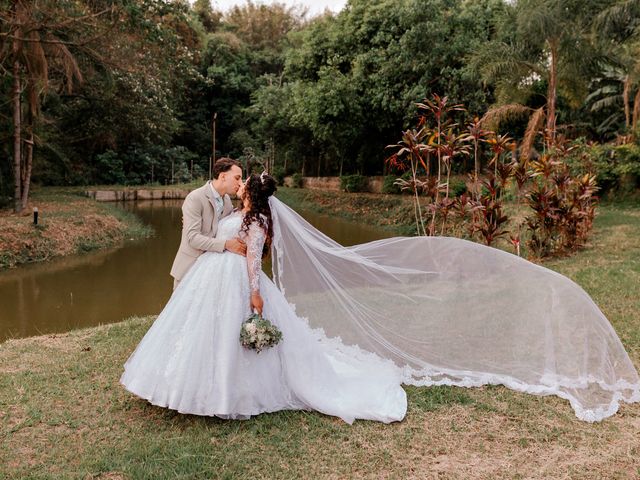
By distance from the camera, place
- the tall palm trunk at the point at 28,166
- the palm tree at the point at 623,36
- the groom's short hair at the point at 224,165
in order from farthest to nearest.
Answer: the palm tree at the point at 623,36
the tall palm trunk at the point at 28,166
the groom's short hair at the point at 224,165

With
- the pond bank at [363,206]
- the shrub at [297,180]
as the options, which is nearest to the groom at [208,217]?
the pond bank at [363,206]

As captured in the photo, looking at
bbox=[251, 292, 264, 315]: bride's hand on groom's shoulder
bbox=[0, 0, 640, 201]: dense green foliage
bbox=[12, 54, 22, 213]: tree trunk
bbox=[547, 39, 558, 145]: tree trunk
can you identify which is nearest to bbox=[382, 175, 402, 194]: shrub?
bbox=[0, 0, 640, 201]: dense green foliage

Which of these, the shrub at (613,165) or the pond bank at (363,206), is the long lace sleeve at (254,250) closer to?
the shrub at (613,165)

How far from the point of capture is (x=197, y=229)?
3592 mm

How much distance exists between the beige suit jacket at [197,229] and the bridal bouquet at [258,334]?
0.53 metres

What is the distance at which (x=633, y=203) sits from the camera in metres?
14.8

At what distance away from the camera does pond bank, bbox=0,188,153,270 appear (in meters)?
10.4

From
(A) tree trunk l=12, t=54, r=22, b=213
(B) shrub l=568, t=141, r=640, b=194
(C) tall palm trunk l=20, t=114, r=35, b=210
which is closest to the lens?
(A) tree trunk l=12, t=54, r=22, b=213

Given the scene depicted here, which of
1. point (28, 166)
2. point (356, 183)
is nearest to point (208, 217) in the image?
point (28, 166)

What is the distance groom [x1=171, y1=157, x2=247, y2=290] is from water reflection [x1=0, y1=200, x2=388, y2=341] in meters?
3.77

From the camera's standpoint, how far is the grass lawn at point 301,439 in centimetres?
286

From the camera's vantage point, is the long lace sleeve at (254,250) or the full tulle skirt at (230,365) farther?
the long lace sleeve at (254,250)

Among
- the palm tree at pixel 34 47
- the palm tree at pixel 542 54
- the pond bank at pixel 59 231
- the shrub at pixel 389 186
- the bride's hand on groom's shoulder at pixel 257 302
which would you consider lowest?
the pond bank at pixel 59 231

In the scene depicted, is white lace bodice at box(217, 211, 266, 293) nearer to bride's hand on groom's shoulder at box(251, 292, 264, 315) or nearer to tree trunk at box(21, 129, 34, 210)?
bride's hand on groom's shoulder at box(251, 292, 264, 315)
